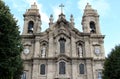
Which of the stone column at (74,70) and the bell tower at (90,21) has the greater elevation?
the bell tower at (90,21)

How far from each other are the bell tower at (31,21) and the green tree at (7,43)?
17369mm

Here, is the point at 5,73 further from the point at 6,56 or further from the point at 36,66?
the point at 36,66

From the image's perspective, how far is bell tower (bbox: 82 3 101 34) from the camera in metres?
43.4

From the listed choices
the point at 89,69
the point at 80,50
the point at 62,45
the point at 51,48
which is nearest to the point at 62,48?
the point at 62,45

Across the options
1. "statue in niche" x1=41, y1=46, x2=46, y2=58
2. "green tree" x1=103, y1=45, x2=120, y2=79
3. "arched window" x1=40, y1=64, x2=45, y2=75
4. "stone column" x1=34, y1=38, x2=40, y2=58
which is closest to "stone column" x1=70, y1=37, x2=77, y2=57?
"statue in niche" x1=41, y1=46, x2=46, y2=58

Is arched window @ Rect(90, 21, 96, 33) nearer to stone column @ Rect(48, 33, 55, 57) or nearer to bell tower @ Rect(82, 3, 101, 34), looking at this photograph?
bell tower @ Rect(82, 3, 101, 34)

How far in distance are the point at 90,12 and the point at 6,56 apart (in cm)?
2323

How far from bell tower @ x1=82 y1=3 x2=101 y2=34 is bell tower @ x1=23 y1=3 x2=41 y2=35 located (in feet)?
23.9

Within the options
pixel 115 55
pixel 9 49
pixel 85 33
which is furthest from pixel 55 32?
pixel 9 49

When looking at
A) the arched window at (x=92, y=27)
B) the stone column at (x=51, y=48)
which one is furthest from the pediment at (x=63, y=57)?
the arched window at (x=92, y=27)

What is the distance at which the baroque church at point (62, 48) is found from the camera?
A: 39.0 metres

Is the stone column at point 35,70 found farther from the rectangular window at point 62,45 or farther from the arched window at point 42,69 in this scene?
the rectangular window at point 62,45

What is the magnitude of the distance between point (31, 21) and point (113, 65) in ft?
61.2

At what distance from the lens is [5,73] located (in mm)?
25125
